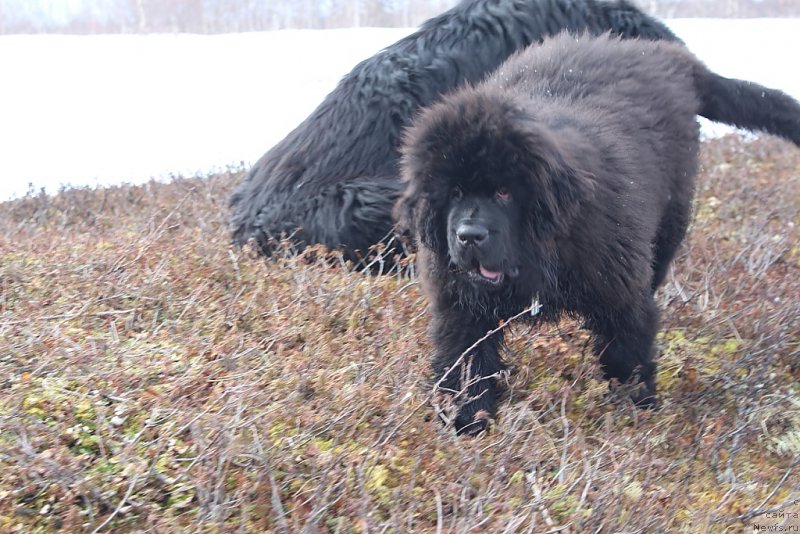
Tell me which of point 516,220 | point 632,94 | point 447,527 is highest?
point 632,94

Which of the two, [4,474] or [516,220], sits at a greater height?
[516,220]

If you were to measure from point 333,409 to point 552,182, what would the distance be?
1.25 metres

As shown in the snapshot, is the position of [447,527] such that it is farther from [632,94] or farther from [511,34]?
[511,34]

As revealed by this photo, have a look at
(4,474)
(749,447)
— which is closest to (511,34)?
(749,447)

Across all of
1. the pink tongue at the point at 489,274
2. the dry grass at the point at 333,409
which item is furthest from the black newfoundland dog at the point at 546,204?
the dry grass at the point at 333,409

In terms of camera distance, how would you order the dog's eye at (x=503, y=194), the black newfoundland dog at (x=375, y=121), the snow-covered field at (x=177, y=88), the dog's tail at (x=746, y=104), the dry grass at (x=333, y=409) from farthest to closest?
the snow-covered field at (x=177, y=88) → the black newfoundland dog at (x=375, y=121) → the dog's tail at (x=746, y=104) → the dog's eye at (x=503, y=194) → the dry grass at (x=333, y=409)

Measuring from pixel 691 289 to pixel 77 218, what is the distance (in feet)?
15.6

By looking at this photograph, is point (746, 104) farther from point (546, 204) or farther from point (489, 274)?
point (489, 274)

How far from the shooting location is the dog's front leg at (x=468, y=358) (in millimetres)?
4270

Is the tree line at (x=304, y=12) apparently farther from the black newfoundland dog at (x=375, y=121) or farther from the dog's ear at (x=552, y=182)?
the dog's ear at (x=552, y=182)

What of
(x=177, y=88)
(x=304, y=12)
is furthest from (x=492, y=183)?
(x=304, y=12)

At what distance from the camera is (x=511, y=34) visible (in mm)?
6664

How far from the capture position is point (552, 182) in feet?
12.9

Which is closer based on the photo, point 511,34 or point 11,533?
point 11,533
